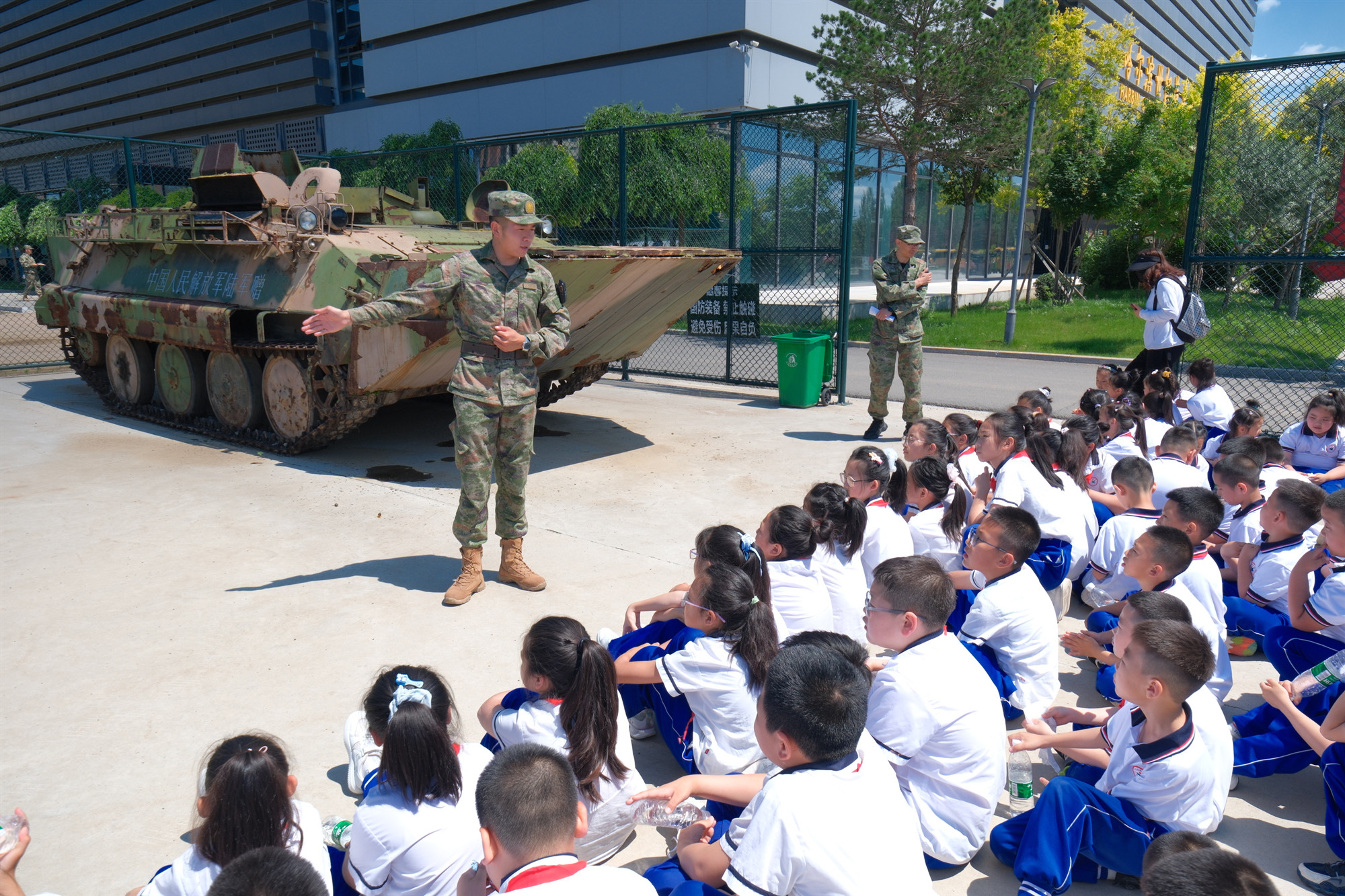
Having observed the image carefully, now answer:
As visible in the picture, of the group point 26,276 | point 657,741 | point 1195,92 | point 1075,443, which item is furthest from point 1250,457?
point 1195,92

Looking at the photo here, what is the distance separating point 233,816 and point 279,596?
3251mm

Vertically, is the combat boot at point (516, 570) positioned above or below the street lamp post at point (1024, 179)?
below

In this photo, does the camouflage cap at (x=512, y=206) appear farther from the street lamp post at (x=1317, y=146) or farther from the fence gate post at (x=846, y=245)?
the street lamp post at (x=1317, y=146)

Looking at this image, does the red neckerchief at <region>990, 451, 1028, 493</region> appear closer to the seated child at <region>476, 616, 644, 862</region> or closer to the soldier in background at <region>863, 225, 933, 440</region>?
the seated child at <region>476, 616, 644, 862</region>

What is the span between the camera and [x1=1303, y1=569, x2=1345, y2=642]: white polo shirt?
3637 mm

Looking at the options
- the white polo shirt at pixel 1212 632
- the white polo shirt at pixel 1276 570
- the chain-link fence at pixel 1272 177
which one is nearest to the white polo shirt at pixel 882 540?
the white polo shirt at pixel 1212 632

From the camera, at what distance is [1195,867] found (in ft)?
5.66

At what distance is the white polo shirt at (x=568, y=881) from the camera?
1874 millimetres

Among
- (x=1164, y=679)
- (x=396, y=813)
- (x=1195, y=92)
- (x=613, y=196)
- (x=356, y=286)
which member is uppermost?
(x=1195, y=92)

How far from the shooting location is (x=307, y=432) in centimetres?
829

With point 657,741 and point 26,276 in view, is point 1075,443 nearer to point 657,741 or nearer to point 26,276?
point 657,741

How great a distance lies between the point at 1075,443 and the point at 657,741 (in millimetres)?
3197

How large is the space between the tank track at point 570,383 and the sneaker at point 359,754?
6.80 m

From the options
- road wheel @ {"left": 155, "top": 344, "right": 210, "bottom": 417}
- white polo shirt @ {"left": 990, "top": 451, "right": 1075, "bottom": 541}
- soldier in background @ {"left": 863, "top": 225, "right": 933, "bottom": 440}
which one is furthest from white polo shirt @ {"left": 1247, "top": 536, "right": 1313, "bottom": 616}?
road wheel @ {"left": 155, "top": 344, "right": 210, "bottom": 417}
